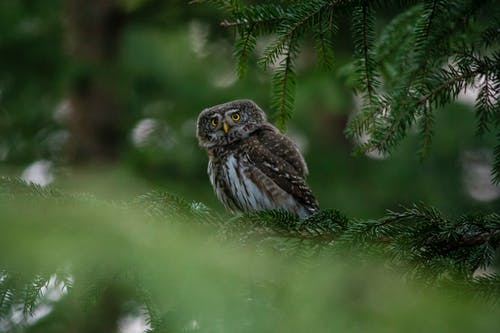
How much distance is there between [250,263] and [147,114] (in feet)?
25.3

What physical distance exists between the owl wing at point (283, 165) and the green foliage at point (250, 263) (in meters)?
1.99

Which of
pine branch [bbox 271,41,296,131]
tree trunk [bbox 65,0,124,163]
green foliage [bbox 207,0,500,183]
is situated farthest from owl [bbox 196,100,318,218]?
tree trunk [bbox 65,0,124,163]

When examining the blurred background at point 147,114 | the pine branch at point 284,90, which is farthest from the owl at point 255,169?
the blurred background at point 147,114

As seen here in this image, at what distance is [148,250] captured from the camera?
1.64 m

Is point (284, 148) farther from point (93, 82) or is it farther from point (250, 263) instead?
point (93, 82)

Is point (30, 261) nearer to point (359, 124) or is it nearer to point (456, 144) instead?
point (359, 124)

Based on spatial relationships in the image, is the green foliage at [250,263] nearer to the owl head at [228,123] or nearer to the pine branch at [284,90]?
the pine branch at [284,90]

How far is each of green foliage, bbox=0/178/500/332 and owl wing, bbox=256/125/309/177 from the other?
218 cm

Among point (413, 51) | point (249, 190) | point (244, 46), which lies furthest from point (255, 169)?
point (413, 51)

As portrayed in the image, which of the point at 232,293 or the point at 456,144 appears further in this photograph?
the point at 456,144

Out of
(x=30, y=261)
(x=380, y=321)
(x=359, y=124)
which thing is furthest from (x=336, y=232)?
(x=30, y=261)

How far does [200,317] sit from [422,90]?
5.06 feet

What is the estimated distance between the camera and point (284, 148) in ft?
17.8

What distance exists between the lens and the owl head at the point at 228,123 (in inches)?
222
